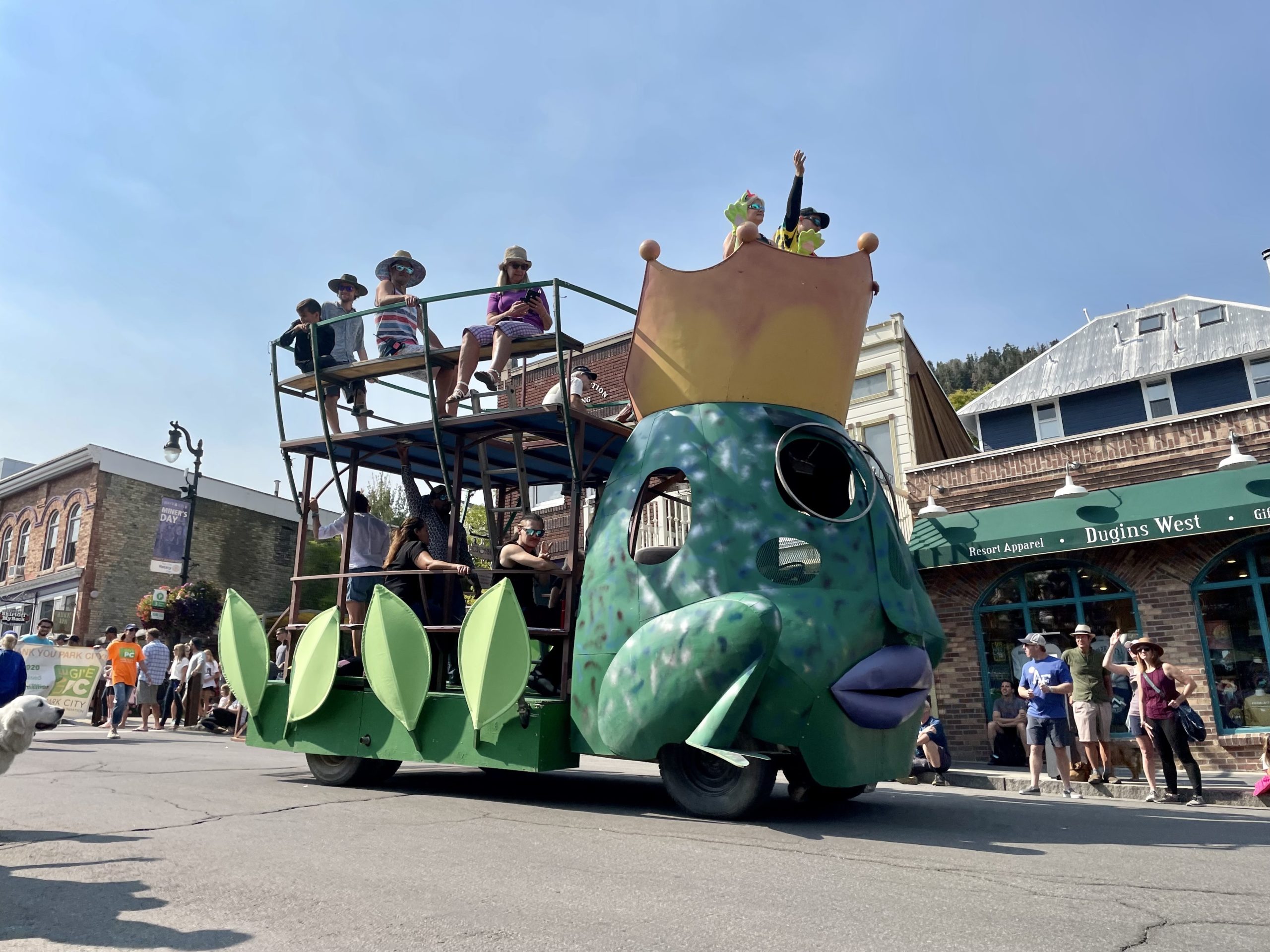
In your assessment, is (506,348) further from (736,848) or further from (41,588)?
(41,588)

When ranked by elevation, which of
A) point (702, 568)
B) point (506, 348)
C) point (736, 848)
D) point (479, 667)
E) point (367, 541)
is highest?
point (506, 348)

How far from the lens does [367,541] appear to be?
8188 mm

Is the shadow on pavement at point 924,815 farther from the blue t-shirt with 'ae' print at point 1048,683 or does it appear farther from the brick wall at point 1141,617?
the brick wall at point 1141,617

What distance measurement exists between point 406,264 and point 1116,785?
9.06 meters

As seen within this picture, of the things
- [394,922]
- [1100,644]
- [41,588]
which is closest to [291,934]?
[394,922]

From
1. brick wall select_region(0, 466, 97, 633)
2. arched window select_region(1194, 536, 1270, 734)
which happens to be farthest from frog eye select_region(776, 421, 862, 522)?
brick wall select_region(0, 466, 97, 633)

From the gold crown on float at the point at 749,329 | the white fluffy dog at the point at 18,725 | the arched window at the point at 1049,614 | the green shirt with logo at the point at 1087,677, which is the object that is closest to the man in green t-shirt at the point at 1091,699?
the green shirt with logo at the point at 1087,677

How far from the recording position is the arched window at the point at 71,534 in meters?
27.3

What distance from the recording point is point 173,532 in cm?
2253

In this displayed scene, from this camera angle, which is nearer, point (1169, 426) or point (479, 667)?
point (479, 667)

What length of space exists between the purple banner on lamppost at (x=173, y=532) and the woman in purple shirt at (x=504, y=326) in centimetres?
1718

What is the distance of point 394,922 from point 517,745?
116 inches

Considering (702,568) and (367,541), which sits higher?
(367,541)

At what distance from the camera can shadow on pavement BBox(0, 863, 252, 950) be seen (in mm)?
2961
